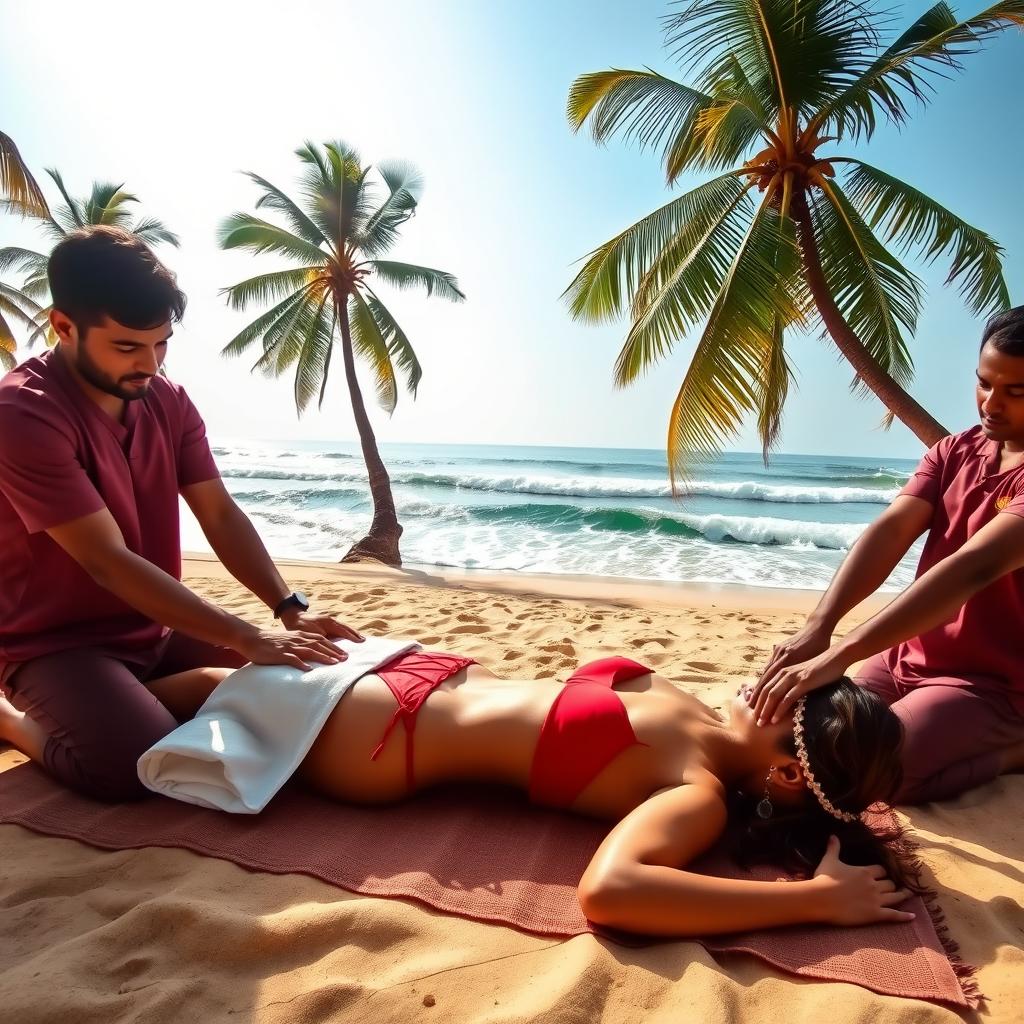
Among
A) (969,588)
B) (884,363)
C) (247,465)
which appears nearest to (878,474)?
(884,363)

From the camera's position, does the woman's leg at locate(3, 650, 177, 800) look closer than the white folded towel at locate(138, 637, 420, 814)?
No

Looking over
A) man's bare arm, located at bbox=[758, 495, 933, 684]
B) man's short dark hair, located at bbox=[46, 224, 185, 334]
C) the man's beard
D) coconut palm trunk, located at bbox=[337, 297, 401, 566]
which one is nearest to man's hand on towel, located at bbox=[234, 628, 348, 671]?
the man's beard

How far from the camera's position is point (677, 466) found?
6562 millimetres

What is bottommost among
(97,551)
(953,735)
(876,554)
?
(953,735)

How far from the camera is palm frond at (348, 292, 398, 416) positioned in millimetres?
12586

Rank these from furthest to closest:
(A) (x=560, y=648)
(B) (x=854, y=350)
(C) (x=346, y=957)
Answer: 1. (B) (x=854, y=350)
2. (A) (x=560, y=648)
3. (C) (x=346, y=957)

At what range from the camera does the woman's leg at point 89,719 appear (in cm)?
196

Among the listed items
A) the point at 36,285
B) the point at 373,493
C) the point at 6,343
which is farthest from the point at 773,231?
the point at 36,285

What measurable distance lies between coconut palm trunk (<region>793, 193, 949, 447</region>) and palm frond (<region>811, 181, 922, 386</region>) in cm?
27

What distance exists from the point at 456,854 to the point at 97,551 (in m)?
1.35

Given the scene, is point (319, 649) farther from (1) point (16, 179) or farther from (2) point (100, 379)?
(1) point (16, 179)

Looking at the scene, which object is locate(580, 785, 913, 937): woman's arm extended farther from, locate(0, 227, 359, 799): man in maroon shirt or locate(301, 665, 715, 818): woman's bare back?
locate(0, 227, 359, 799): man in maroon shirt

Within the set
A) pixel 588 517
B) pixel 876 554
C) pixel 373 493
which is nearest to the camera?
pixel 876 554

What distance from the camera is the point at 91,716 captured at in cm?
200
